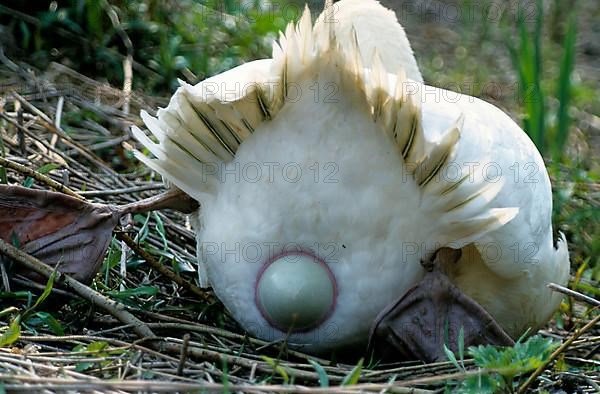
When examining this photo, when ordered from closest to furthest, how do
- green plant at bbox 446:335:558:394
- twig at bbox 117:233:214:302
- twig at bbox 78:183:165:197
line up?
1. green plant at bbox 446:335:558:394
2. twig at bbox 117:233:214:302
3. twig at bbox 78:183:165:197

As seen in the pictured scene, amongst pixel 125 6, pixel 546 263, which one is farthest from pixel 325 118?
pixel 125 6

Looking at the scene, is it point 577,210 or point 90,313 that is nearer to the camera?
point 90,313

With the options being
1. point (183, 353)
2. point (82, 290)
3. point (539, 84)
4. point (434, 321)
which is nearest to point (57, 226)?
point (82, 290)

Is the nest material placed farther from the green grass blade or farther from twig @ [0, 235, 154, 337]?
the green grass blade

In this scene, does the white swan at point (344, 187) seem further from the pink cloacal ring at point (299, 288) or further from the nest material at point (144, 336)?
the nest material at point (144, 336)

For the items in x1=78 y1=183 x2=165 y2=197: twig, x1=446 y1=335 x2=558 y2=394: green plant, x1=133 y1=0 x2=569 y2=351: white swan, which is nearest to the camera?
x1=446 y1=335 x2=558 y2=394: green plant

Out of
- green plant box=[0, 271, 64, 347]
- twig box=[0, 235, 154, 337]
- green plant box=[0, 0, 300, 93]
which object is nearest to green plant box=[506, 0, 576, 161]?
green plant box=[0, 0, 300, 93]

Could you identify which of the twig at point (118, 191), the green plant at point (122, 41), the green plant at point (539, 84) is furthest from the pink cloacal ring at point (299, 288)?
the green plant at point (122, 41)

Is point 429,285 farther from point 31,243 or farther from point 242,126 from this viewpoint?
point 31,243
